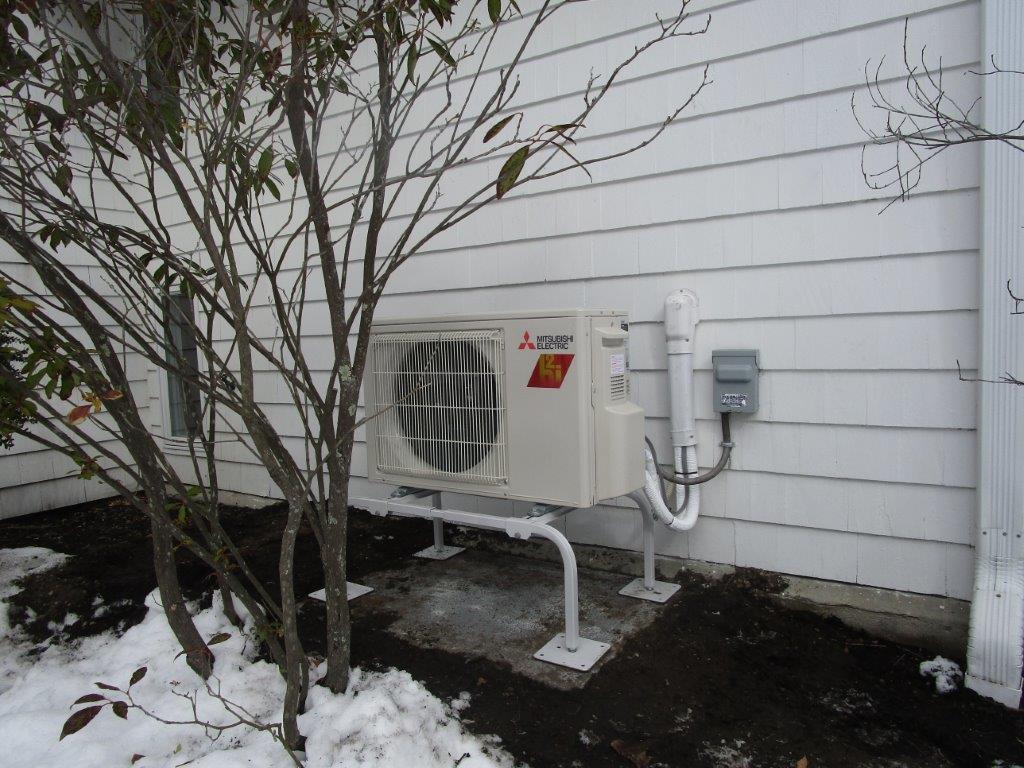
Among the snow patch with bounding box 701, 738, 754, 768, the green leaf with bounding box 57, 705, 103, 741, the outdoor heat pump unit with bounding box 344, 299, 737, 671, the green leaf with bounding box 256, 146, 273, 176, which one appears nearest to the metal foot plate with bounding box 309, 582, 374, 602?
the outdoor heat pump unit with bounding box 344, 299, 737, 671

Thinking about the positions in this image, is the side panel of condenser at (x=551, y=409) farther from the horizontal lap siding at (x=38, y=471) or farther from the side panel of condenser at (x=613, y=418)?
the horizontal lap siding at (x=38, y=471)

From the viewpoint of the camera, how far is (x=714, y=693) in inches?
85.4

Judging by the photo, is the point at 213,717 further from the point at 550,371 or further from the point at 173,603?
the point at 550,371

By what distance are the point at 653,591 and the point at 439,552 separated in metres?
1.11

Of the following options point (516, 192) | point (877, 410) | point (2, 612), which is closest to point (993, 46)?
point (877, 410)

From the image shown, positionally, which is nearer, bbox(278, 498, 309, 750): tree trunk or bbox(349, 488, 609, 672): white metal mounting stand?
bbox(278, 498, 309, 750): tree trunk

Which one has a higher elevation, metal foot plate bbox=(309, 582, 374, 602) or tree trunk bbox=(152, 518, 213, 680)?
tree trunk bbox=(152, 518, 213, 680)

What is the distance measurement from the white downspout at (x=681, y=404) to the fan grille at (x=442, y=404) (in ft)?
2.29

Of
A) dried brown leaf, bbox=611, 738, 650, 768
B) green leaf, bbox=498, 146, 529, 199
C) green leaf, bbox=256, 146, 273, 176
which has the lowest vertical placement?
dried brown leaf, bbox=611, 738, 650, 768

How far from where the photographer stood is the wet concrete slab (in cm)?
250

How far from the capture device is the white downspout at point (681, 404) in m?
2.88

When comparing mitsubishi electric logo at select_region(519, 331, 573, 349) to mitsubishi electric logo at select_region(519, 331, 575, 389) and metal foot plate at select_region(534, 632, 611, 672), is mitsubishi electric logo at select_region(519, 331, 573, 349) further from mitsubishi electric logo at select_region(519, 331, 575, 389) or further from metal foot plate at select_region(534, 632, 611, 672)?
metal foot plate at select_region(534, 632, 611, 672)

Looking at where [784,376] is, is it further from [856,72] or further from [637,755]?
[637,755]

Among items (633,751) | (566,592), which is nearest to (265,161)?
(566,592)
